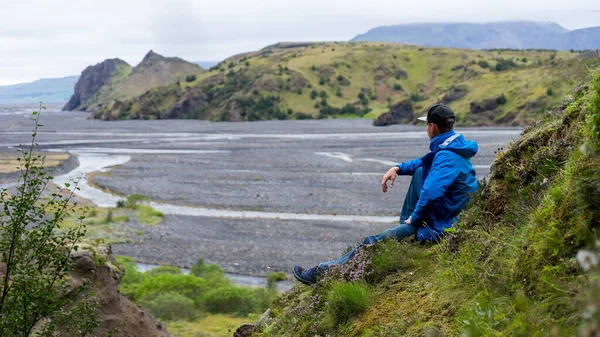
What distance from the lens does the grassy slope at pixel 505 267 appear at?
4.25 metres

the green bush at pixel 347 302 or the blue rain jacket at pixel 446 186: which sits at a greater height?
the blue rain jacket at pixel 446 186

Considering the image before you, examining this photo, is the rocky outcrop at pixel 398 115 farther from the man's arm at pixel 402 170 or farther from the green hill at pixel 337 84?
the man's arm at pixel 402 170

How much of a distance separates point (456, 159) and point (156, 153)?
65.4 metres

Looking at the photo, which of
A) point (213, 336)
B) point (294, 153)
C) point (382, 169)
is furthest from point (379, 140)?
point (213, 336)

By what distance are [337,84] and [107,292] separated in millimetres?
145065

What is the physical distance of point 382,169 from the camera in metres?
51.9

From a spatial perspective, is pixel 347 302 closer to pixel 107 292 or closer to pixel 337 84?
pixel 107 292

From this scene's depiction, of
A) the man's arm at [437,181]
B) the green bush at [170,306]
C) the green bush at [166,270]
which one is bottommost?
the green bush at [166,270]

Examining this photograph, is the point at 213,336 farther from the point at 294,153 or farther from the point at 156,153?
the point at 156,153

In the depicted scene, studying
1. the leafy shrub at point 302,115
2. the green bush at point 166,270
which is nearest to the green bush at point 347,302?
the green bush at point 166,270

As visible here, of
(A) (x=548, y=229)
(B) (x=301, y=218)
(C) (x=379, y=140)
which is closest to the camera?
(A) (x=548, y=229)

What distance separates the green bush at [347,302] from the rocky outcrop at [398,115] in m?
104

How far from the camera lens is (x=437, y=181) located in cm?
681

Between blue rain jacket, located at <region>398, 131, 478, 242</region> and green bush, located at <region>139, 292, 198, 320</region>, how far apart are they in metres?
13.7
